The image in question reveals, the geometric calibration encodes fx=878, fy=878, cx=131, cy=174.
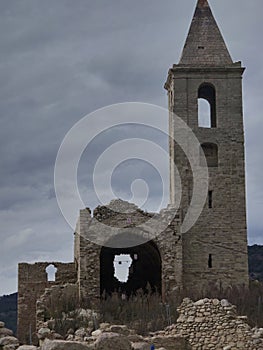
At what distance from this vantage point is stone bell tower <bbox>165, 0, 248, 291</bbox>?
31734 mm

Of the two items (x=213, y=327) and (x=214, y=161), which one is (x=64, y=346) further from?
(x=214, y=161)

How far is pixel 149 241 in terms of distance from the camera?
3075 centimetres

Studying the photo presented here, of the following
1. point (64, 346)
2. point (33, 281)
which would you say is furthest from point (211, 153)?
point (64, 346)

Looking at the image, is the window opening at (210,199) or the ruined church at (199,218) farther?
the window opening at (210,199)

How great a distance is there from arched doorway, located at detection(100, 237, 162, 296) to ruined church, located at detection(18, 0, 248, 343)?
0.13 metres

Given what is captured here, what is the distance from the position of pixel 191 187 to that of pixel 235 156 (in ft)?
6.79

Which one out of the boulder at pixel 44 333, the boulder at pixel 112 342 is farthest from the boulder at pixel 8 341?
the boulder at pixel 44 333

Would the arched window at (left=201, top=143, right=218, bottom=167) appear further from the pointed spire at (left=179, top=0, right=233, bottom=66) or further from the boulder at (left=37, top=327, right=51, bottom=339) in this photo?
the boulder at (left=37, top=327, right=51, bottom=339)

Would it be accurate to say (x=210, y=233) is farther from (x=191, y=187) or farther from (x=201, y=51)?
(x=201, y=51)

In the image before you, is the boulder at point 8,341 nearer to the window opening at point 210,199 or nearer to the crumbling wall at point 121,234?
the crumbling wall at point 121,234

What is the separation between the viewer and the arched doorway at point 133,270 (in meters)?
33.6

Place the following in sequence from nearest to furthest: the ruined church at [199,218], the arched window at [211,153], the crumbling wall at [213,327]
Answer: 1. the crumbling wall at [213,327]
2. the ruined church at [199,218]
3. the arched window at [211,153]

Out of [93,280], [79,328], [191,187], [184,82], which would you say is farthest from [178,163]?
[79,328]

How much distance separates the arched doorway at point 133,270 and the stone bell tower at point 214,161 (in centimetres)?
191
